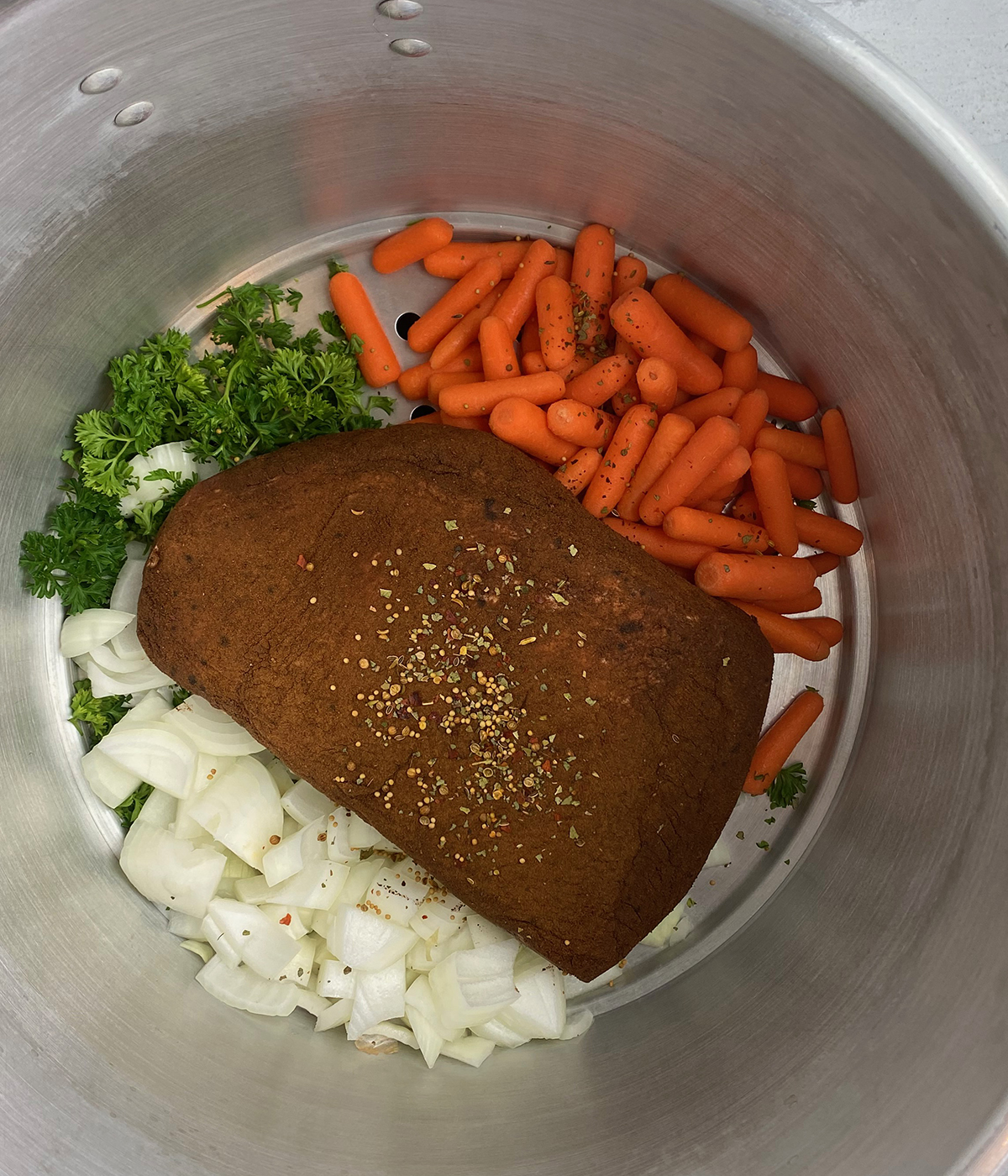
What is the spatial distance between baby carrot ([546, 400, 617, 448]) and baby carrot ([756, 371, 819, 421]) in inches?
13.9

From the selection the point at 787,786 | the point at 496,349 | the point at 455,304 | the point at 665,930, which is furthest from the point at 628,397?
the point at 665,930

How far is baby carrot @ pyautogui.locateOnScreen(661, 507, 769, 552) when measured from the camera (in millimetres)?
1635

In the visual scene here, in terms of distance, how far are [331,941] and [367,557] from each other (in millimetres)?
754

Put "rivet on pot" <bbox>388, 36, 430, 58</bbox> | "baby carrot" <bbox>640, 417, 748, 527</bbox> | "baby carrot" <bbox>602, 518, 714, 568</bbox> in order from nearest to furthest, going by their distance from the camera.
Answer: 1. "rivet on pot" <bbox>388, 36, 430, 58</bbox>
2. "baby carrot" <bbox>640, 417, 748, 527</bbox>
3. "baby carrot" <bbox>602, 518, 714, 568</bbox>

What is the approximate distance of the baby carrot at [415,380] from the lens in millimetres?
1762

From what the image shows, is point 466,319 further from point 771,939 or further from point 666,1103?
point 666,1103

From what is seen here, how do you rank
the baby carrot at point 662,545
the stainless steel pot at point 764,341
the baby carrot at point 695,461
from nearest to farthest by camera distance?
1. the stainless steel pot at point 764,341
2. the baby carrot at point 695,461
3. the baby carrot at point 662,545

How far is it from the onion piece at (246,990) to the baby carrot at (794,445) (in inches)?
56.7

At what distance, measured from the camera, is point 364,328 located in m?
1.73

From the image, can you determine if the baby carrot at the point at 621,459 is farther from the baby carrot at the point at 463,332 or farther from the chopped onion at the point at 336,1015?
the chopped onion at the point at 336,1015

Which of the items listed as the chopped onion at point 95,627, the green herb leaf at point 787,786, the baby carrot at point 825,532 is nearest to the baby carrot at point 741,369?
the baby carrot at point 825,532

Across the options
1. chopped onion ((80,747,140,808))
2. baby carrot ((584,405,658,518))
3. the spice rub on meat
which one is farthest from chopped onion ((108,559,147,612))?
baby carrot ((584,405,658,518))

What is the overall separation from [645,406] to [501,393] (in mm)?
281

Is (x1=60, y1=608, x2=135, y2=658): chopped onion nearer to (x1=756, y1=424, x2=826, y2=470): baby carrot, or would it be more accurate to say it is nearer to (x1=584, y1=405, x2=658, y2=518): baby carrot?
(x1=584, y1=405, x2=658, y2=518): baby carrot
